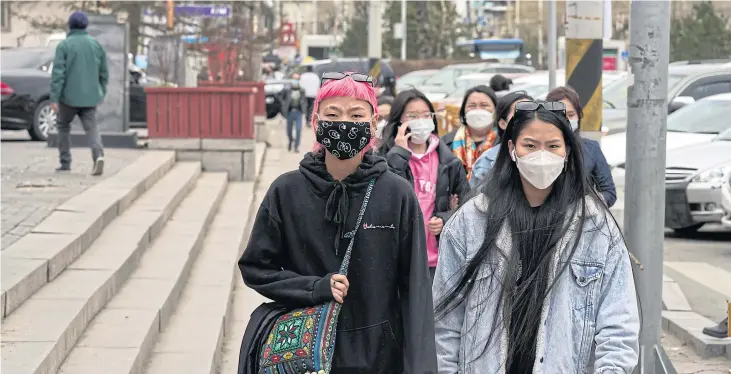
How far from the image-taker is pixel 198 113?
1622 cm

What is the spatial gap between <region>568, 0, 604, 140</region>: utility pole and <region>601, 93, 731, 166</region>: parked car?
457cm

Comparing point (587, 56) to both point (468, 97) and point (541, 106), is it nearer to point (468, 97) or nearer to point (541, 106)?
point (468, 97)

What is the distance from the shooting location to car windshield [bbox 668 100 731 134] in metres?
Answer: 15.2

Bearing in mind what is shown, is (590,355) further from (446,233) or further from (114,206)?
(114,206)

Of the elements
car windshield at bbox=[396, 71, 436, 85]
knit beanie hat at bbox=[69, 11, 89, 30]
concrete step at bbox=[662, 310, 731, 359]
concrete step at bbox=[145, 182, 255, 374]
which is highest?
knit beanie hat at bbox=[69, 11, 89, 30]

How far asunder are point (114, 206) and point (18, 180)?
2630 mm

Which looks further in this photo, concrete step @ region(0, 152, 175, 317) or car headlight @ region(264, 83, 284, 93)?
car headlight @ region(264, 83, 284, 93)

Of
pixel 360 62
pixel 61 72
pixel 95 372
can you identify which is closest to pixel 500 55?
pixel 360 62

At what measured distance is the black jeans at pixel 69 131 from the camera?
12.7m

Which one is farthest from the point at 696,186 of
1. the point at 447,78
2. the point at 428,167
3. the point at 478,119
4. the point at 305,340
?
the point at 447,78

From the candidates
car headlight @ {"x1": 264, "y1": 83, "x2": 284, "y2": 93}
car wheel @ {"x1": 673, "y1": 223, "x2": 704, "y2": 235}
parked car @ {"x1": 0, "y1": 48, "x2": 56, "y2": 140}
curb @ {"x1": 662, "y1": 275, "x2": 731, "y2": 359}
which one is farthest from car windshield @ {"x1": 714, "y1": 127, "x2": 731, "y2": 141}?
car headlight @ {"x1": 264, "y1": 83, "x2": 284, "y2": 93}

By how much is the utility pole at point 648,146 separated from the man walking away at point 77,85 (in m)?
7.23

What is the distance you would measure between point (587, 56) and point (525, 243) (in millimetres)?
6596

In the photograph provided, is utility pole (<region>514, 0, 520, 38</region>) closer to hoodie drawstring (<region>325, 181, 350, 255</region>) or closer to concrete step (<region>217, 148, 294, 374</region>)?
concrete step (<region>217, 148, 294, 374</region>)
